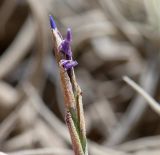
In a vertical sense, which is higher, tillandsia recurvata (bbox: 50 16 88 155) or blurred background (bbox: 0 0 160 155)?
tillandsia recurvata (bbox: 50 16 88 155)

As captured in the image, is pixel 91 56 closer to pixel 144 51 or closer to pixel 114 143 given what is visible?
pixel 144 51

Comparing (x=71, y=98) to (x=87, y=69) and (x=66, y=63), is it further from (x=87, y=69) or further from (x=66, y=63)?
(x=87, y=69)

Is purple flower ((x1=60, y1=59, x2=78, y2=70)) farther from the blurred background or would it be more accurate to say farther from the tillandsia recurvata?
the blurred background

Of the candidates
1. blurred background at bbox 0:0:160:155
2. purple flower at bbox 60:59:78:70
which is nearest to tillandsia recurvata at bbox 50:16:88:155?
purple flower at bbox 60:59:78:70

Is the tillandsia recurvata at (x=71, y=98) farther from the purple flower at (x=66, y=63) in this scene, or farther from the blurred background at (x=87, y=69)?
the blurred background at (x=87, y=69)

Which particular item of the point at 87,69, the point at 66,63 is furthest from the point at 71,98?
the point at 87,69

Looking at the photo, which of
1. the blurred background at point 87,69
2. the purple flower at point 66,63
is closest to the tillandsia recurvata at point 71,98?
the purple flower at point 66,63
